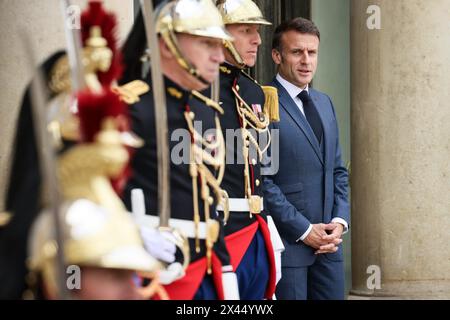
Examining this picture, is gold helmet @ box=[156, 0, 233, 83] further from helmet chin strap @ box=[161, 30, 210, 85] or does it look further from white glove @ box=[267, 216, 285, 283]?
white glove @ box=[267, 216, 285, 283]

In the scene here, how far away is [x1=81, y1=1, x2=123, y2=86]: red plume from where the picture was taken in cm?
406

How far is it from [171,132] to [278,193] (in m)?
1.74

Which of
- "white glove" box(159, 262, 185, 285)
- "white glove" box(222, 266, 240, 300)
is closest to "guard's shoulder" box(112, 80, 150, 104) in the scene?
"white glove" box(159, 262, 185, 285)

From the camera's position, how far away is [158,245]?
485 centimetres

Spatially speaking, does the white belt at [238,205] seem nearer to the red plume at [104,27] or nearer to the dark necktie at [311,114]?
the dark necktie at [311,114]

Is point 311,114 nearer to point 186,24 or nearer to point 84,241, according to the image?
point 186,24

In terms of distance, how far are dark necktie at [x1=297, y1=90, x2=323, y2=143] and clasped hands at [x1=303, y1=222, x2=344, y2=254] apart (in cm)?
51

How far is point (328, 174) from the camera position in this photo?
24.6ft

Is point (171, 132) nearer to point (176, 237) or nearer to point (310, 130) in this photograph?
point (176, 237)

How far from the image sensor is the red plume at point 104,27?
13.3 ft

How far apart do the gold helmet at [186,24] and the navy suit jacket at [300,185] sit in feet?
6.20

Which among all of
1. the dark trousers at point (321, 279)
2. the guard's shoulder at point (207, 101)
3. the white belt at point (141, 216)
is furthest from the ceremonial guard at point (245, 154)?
the white belt at point (141, 216)

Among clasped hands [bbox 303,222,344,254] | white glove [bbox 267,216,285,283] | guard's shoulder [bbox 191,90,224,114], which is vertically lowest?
clasped hands [bbox 303,222,344,254]

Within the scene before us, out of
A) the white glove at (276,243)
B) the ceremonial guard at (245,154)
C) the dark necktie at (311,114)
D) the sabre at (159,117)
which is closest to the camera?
the sabre at (159,117)
